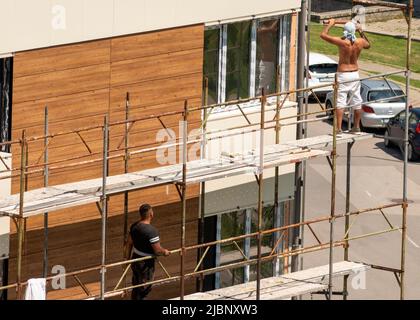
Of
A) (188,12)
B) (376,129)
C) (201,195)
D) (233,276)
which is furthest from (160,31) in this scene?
(376,129)

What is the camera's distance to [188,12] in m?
31.1

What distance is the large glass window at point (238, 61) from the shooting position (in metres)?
32.8

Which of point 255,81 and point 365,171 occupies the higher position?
point 365,171

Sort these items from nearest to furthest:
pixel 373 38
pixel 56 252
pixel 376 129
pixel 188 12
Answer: pixel 56 252, pixel 188 12, pixel 376 129, pixel 373 38

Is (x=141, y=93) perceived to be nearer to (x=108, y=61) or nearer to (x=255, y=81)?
(x=108, y=61)

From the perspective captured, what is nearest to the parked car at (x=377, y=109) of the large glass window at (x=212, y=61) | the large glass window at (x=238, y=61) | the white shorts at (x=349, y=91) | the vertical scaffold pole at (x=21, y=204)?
the large glass window at (x=238, y=61)

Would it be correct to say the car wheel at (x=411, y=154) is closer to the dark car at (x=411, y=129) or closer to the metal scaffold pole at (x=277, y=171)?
the dark car at (x=411, y=129)

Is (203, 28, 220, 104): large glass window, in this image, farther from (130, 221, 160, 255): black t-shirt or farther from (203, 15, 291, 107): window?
(130, 221, 160, 255): black t-shirt

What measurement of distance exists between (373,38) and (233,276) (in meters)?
33.9

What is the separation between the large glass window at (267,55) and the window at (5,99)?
21.2 feet

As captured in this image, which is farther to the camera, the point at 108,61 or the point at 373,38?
the point at 373,38

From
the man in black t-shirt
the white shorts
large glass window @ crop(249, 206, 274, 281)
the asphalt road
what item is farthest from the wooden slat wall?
the asphalt road
